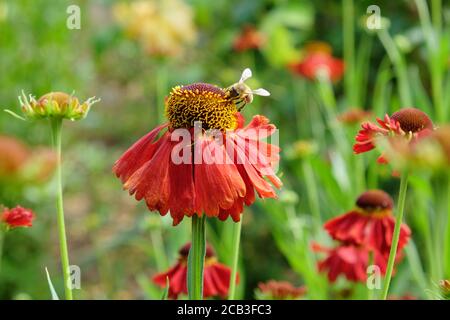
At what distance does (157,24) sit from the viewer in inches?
65.2

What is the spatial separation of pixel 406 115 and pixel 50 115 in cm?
28

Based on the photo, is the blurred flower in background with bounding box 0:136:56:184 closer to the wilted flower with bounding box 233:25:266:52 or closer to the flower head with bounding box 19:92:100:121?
the flower head with bounding box 19:92:100:121

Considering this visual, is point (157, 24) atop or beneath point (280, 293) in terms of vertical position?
atop

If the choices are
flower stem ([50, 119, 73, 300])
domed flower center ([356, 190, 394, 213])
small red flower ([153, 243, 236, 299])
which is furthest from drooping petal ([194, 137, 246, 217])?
domed flower center ([356, 190, 394, 213])

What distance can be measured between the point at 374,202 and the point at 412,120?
10.6 inches

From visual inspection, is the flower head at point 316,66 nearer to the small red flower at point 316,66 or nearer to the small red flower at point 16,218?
the small red flower at point 316,66

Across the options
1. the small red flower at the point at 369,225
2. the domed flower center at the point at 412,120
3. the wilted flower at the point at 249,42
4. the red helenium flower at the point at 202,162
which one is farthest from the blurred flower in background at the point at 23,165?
the wilted flower at the point at 249,42

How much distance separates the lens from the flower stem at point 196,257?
49 cm

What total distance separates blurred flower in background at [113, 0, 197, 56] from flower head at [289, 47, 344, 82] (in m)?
0.29

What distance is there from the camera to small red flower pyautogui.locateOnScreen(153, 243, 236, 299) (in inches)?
27.0

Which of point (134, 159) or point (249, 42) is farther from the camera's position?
point (249, 42)

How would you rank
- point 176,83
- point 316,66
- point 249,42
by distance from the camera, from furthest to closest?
point 176,83
point 249,42
point 316,66

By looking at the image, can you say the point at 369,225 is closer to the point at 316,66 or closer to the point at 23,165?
the point at 23,165

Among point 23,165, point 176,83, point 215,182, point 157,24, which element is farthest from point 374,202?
point 176,83
